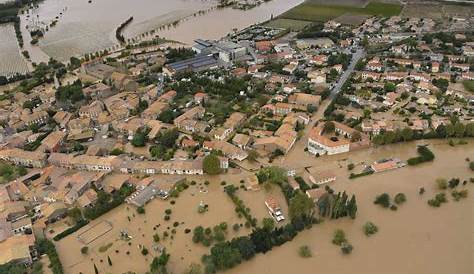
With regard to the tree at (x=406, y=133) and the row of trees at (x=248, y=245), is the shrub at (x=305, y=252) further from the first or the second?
the tree at (x=406, y=133)

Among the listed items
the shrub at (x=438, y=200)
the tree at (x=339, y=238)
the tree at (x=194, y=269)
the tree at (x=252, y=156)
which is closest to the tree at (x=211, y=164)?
the tree at (x=252, y=156)

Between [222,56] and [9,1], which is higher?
[9,1]

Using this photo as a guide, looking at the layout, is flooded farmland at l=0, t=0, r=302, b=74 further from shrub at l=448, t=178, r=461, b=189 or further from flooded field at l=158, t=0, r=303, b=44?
shrub at l=448, t=178, r=461, b=189

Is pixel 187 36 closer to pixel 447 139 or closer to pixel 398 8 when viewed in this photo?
pixel 398 8

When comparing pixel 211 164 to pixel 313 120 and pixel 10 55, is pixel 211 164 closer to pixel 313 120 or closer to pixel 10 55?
pixel 313 120

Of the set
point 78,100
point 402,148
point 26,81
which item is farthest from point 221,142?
point 26,81

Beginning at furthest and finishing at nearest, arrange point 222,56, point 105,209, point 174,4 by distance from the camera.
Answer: point 174,4
point 222,56
point 105,209

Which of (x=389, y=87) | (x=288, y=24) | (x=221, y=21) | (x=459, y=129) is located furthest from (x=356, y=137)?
(x=221, y=21)

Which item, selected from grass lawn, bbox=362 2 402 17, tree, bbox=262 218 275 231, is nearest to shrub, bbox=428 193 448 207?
tree, bbox=262 218 275 231
